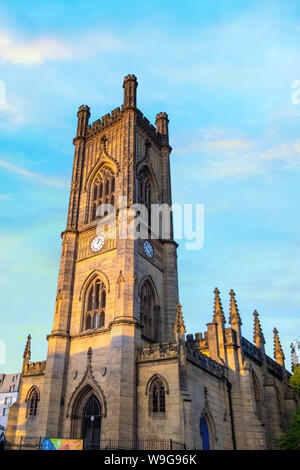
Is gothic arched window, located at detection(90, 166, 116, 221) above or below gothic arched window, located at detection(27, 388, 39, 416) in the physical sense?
above

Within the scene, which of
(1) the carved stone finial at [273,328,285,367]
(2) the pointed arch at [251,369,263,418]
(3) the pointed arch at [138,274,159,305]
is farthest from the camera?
(1) the carved stone finial at [273,328,285,367]

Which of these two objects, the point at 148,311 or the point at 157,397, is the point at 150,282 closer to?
the point at 148,311

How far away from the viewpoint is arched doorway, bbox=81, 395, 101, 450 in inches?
1117

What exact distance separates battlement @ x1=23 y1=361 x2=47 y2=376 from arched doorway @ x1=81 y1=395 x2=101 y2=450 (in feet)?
16.4

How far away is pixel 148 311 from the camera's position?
34.0 metres

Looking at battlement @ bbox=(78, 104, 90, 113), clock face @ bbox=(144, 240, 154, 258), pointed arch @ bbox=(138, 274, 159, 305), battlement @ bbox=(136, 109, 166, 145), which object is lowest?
pointed arch @ bbox=(138, 274, 159, 305)

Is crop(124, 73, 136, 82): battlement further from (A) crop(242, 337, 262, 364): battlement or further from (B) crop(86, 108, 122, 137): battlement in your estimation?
(A) crop(242, 337, 262, 364): battlement

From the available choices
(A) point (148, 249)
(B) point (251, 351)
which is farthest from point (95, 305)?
(B) point (251, 351)

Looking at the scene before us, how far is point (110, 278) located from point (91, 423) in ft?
33.6

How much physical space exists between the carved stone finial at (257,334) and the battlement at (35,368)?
771 inches

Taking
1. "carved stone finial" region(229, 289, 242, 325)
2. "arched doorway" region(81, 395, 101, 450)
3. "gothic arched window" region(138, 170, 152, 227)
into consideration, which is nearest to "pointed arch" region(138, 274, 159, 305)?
"gothic arched window" region(138, 170, 152, 227)

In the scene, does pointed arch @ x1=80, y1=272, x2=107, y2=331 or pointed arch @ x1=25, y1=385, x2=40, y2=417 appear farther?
pointed arch @ x1=80, y1=272, x2=107, y2=331
